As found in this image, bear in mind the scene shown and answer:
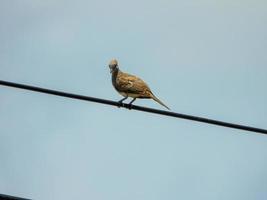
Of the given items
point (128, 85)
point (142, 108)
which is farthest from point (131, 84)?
point (142, 108)

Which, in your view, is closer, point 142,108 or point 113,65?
point 142,108

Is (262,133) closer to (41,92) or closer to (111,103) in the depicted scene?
(111,103)

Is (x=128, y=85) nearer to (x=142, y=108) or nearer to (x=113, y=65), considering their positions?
(x=113, y=65)

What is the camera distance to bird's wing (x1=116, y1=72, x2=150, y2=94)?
49.1 feet

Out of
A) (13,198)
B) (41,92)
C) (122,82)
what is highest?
(122,82)

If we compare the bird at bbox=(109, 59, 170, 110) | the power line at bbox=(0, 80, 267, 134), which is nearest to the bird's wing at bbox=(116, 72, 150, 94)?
the bird at bbox=(109, 59, 170, 110)

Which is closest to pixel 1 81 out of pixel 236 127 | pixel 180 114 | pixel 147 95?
pixel 180 114

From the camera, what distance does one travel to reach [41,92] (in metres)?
10.4

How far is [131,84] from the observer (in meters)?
15.3

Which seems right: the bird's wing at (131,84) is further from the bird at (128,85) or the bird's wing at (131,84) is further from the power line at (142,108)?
the power line at (142,108)

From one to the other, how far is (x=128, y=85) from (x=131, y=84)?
11 centimetres

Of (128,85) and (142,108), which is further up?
(128,85)

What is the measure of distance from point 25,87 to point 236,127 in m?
3.19

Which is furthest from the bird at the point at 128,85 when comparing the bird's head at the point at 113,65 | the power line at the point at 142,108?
the power line at the point at 142,108
